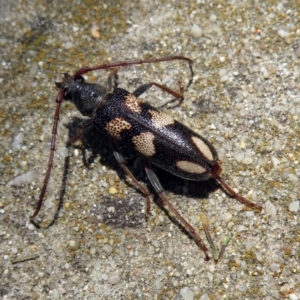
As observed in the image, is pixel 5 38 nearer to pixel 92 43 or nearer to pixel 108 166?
pixel 92 43

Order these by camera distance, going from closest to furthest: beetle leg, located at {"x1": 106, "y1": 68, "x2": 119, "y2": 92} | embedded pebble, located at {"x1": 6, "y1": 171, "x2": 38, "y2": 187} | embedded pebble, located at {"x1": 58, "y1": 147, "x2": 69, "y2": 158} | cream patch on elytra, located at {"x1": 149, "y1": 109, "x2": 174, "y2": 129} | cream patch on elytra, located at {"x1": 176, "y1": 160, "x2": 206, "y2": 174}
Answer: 1. cream patch on elytra, located at {"x1": 176, "y1": 160, "x2": 206, "y2": 174}
2. cream patch on elytra, located at {"x1": 149, "y1": 109, "x2": 174, "y2": 129}
3. embedded pebble, located at {"x1": 6, "y1": 171, "x2": 38, "y2": 187}
4. embedded pebble, located at {"x1": 58, "y1": 147, "x2": 69, "y2": 158}
5. beetle leg, located at {"x1": 106, "y1": 68, "x2": 119, "y2": 92}

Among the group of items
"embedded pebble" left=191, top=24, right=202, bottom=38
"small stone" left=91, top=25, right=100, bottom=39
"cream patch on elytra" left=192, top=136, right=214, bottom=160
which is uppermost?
"embedded pebble" left=191, top=24, right=202, bottom=38

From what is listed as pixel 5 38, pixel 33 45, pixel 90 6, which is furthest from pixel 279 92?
pixel 5 38

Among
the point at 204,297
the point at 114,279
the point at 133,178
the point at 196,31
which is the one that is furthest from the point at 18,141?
the point at 204,297

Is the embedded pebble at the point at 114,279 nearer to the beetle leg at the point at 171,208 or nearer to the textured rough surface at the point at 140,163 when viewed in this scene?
the textured rough surface at the point at 140,163

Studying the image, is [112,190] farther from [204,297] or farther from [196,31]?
[196,31]

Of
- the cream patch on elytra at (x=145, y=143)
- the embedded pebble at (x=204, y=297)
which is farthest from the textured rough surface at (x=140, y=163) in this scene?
the cream patch on elytra at (x=145, y=143)

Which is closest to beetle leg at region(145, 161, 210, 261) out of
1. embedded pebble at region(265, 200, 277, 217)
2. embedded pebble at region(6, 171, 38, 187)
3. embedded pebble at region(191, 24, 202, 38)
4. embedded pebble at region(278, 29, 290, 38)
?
embedded pebble at region(265, 200, 277, 217)

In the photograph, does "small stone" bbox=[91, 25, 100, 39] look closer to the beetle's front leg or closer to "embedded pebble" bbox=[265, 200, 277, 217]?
the beetle's front leg
